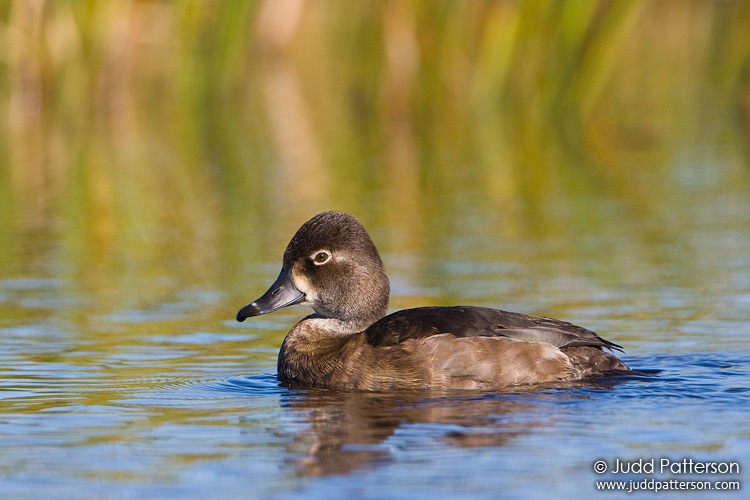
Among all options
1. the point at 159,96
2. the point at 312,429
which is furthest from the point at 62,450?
the point at 159,96

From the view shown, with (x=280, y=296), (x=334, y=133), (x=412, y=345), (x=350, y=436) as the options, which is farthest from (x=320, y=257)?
(x=334, y=133)

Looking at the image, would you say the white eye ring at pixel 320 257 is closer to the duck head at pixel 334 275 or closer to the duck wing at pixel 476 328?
the duck head at pixel 334 275

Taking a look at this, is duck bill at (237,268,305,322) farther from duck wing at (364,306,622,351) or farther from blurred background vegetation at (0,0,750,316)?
blurred background vegetation at (0,0,750,316)

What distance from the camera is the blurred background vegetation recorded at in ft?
46.2

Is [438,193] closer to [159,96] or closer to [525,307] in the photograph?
[525,307]

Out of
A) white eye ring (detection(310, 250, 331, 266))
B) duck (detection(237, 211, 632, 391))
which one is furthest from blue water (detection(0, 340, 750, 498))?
white eye ring (detection(310, 250, 331, 266))

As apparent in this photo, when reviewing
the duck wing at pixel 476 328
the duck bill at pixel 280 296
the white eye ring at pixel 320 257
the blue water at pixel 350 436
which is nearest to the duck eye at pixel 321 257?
the white eye ring at pixel 320 257

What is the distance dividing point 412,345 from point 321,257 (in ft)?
3.27

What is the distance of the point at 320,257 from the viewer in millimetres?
8477

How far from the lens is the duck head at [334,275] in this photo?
8453mm

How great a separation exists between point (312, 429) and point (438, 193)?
31.5 ft

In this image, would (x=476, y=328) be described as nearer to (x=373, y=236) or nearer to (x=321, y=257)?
(x=321, y=257)

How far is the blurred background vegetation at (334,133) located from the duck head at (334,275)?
2.99 metres

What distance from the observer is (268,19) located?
31.2 m
